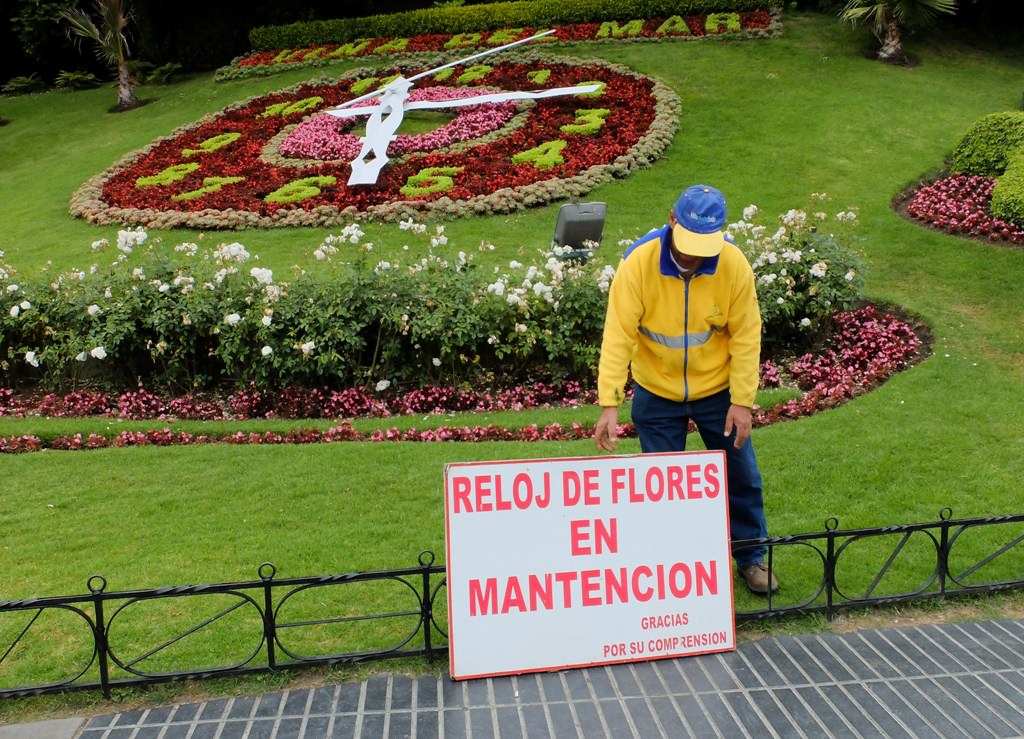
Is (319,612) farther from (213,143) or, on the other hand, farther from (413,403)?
(213,143)

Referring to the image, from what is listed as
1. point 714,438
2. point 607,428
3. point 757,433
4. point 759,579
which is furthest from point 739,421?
point 757,433

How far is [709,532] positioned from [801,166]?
9.78m

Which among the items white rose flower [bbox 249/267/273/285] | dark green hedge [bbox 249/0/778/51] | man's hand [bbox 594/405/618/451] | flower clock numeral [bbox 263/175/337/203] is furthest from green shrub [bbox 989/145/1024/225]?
dark green hedge [bbox 249/0/778/51]

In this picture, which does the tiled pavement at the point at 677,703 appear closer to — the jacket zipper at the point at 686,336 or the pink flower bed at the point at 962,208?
the jacket zipper at the point at 686,336

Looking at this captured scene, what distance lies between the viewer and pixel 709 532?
12.9 ft

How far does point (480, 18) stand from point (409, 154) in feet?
25.8

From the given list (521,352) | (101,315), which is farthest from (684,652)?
(101,315)

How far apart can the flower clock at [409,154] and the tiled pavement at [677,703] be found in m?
8.25

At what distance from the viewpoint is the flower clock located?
1184 centimetres

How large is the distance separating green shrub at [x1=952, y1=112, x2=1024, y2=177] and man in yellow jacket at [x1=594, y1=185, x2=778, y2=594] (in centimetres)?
881

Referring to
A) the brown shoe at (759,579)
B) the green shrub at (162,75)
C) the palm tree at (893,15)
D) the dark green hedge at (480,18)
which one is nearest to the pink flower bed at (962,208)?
the palm tree at (893,15)

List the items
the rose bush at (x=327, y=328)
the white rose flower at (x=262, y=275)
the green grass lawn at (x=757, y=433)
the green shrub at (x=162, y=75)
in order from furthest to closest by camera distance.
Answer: the green shrub at (x=162, y=75), the white rose flower at (x=262, y=275), the rose bush at (x=327, y=328), the green grass lawn at (x=757, y=433)

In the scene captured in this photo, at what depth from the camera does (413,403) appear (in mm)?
7156

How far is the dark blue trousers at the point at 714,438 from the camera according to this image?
4238 millimetres
